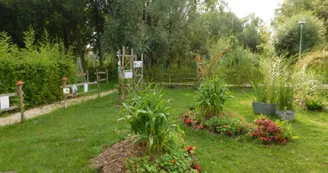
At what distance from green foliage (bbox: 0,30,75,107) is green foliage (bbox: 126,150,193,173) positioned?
19.5 ft

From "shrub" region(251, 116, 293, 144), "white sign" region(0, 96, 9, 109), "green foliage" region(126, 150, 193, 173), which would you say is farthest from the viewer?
"white sign" region(0, 96, 9, 109)

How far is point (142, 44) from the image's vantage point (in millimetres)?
13320

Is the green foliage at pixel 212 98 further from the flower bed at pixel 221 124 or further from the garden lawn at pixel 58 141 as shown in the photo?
the garden lawn at pixel 58 141

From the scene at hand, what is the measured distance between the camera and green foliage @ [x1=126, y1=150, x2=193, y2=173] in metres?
2.60

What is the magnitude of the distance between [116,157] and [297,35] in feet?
48.9

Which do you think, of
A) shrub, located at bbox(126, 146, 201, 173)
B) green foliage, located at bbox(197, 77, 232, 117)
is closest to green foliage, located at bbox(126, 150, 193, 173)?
shrub, located at bbox(126, 146, 201, 173)

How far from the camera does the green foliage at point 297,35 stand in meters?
13.9

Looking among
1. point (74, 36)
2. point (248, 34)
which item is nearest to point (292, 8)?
point (248, 34)

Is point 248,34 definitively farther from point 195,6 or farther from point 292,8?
point 195,6

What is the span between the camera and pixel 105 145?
3779 mm

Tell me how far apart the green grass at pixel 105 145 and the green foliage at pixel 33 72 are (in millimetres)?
2088

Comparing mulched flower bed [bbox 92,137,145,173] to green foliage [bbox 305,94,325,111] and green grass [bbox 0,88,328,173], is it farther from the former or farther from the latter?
green foliage [bbox 305,94,325,111]

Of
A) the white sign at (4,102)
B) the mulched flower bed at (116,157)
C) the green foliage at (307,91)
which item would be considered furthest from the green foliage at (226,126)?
the white sign at (4,102)

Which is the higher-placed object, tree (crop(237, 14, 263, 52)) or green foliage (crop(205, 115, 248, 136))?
tree (crop(237, 14, 263, 52))
